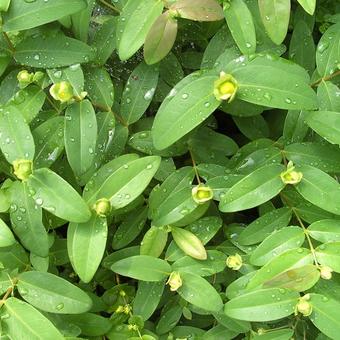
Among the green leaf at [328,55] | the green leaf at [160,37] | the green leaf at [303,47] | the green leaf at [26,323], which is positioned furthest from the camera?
the green leaf at [303,47]

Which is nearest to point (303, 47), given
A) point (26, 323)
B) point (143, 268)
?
point (143, 268)

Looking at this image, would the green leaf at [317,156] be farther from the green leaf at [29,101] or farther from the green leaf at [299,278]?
the green leaf at [29,101]

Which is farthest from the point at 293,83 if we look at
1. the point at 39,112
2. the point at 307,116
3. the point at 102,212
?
the point at 39,112

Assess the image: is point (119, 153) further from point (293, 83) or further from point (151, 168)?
point (293, 83)

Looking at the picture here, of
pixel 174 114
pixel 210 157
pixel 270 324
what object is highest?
pixel 174 114

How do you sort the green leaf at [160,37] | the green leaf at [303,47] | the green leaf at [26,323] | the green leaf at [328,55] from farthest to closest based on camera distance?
the green leaf at [303,47], the green leaf at [328,55], the green leaf at [160,37], the green leaf at [26,323]

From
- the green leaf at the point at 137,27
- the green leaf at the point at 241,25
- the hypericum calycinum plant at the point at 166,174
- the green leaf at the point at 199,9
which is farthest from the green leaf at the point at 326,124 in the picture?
the green leaf at the point at 137,27

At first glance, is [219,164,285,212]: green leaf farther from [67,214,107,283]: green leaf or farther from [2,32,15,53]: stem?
[2,32,15,53]: stem
